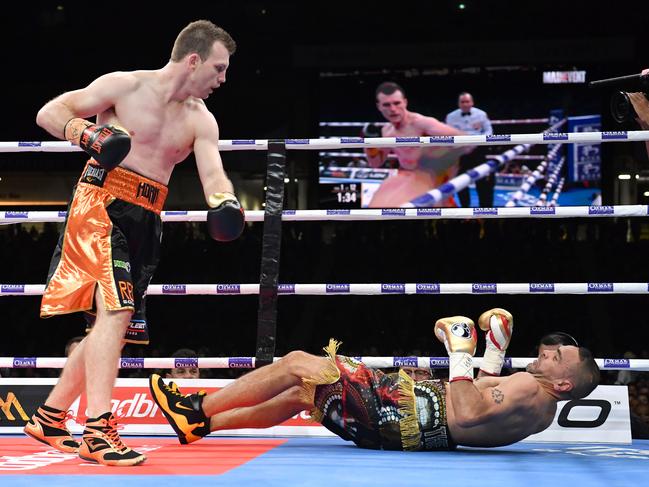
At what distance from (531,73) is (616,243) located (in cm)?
186

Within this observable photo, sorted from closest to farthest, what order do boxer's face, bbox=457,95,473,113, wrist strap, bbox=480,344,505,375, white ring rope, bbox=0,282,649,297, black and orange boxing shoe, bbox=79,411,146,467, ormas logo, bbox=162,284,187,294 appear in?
black and orange boxing shoe, bbox=79,411,146,467 → wrist strap, bbox=480,344,505,375 → white ring rope, bbox=0,282,649,297 → ormas logo, bbox=162,284,187,294 → boxer's face, bbox=457,95,473,113

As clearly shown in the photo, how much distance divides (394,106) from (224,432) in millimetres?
5674

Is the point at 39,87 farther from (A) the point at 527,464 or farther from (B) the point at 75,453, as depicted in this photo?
(A) the point at 527,464

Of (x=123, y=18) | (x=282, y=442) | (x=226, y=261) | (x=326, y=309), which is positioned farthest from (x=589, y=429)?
(x=123, y=18)

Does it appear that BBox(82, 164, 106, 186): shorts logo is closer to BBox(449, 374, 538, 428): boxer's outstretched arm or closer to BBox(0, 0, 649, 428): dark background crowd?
BBox(449, 374, 538, 428): boxer's outstretched arm

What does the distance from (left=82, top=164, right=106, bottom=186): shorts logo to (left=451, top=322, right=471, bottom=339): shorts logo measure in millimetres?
1167

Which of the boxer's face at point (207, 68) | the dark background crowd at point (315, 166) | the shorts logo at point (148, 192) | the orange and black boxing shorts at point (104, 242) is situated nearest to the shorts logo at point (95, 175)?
the orange and black boxing shorts at point (104, 242)

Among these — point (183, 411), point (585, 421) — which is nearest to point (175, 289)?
point (183, 411)

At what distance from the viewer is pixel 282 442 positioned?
9.95 ft

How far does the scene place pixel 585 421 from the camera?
3.21 metres

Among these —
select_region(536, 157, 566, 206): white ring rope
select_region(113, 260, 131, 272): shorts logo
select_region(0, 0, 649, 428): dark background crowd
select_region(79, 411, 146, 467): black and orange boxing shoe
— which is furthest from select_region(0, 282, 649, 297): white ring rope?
select_region(536, 157, 566, 206): white ring rope

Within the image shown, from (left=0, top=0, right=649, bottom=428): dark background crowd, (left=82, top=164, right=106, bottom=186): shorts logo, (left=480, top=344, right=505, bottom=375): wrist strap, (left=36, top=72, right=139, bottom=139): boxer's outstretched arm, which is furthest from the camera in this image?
(left=0, top=0, right=649, bottom=428): dark background crowd

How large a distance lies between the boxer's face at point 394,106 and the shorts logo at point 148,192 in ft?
19.8

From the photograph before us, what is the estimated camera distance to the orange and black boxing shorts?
2514 mm
